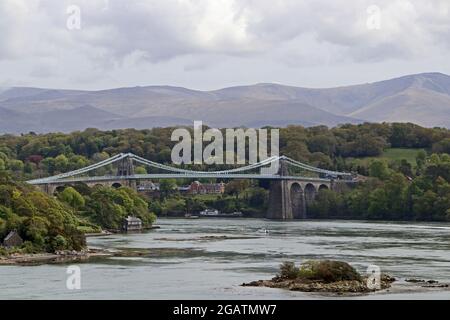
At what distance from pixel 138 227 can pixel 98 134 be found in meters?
48.4

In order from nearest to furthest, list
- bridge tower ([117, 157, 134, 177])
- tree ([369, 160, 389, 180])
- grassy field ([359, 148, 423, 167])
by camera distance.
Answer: bridge tower ([117, 157, 134, 177])
tree ([369, 160, 389, 180])
grassy field ([359, 148, 423, 167])

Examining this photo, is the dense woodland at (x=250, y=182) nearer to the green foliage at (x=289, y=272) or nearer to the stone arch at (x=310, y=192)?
the stone arch at (x=310, y=192)

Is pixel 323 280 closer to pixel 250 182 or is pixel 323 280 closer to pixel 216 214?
pixel 216 214

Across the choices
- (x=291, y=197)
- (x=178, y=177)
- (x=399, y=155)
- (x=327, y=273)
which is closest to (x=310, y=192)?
(x=291, y=197)

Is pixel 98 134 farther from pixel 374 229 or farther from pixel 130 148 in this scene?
pixel 374 229

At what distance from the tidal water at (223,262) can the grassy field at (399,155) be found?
109 ft

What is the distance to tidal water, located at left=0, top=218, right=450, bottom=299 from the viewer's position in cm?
3195

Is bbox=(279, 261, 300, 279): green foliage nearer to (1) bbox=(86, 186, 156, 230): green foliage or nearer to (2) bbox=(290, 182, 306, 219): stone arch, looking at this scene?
(1) bbox=(86, 186, 156, 230): green foliage

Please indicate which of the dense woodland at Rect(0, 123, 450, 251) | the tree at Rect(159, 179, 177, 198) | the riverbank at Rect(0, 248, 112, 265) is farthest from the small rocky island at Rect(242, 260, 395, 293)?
the tree at Rect(159, 179, 177, 198)

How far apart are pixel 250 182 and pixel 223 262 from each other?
54627 mm

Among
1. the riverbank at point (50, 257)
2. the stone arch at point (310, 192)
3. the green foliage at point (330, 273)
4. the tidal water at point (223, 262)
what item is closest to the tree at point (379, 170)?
the stone arch at point (310, 192)

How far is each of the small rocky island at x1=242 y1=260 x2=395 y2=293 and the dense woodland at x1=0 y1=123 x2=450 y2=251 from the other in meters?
13.8

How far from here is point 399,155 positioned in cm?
9950
